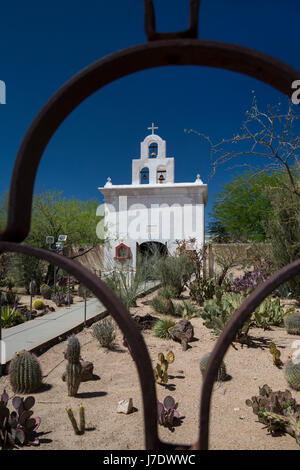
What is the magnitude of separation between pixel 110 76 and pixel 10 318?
7.49 metres

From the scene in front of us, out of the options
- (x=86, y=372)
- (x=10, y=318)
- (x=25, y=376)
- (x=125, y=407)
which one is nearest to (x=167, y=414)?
(x=125, y=407)

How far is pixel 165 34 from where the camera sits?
32.0 inches

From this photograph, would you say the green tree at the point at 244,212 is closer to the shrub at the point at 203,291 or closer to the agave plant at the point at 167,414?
the shrub at the point at 203,291

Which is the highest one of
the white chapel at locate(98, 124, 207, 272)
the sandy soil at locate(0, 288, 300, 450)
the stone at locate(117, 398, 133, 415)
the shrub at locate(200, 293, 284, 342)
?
the white chapel at locate(98, 124, 207, 272)

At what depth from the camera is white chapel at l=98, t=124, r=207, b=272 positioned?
1780 centimetres

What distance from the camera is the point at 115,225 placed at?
1866 cm

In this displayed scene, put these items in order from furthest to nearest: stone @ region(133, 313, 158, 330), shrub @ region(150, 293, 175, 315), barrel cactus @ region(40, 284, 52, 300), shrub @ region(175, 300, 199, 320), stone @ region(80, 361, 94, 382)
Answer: barrel cactus @ region(40, 284, 52, 300)
shrub @ region(150, 293, 175, 315)
shrub @ region(175, 300, 199, 320)
stone @ region(133, 313, 158, 330)
stone @ region(80, 361, 94, 382)

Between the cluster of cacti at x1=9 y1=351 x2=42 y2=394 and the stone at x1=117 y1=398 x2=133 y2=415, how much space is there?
3.88 ft

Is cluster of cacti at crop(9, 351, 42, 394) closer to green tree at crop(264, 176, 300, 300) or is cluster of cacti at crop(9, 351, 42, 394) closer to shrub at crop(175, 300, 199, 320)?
shrub at crop(175, 300, 199, 320)

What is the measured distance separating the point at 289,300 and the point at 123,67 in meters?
9.97

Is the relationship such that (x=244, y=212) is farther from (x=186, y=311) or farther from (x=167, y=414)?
(x=167, y=414)

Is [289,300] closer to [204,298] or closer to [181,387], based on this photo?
[204,298]

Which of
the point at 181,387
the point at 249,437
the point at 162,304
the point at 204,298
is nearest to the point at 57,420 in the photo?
the point at 181,387

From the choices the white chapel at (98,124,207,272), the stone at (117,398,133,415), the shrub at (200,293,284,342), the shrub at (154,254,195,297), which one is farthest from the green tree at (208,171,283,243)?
the stone at (117,398,133,415)
